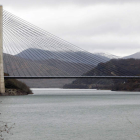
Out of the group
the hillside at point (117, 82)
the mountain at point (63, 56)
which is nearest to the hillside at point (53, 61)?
the mountain at point (63, 56)

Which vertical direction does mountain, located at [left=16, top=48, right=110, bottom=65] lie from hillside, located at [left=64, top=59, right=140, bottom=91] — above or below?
above

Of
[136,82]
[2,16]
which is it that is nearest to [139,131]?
[2,16]

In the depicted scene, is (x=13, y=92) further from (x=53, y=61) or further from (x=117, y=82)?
(x=117, y=82)

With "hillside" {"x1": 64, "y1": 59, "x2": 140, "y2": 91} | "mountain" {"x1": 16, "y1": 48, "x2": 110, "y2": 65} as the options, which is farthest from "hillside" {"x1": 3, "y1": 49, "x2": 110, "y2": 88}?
"hillside" {"x1": 64, "y1": 59, "x2": 140, "y2": 91}

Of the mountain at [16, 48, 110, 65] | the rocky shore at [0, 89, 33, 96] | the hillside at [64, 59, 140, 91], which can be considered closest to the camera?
the mountain at [16, 48, 110, 65]

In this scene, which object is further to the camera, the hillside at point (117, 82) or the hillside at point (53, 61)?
the hillside at point (117, 82)

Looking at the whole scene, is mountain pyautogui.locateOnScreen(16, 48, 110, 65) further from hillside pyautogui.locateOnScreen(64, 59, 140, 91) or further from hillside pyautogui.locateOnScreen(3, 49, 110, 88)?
hillside pyautogui.locateOnScreen(64, 59, 140, 91)

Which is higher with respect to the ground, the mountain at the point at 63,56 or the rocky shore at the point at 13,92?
the mountain at the point at 63,56

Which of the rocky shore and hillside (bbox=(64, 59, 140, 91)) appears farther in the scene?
hillside (bbox=(64, 59, 140, 91))

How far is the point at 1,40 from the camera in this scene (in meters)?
40.6

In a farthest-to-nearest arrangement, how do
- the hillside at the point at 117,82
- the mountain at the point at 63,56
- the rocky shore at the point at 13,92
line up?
the hillside at the point at 117,82
the rocky shore at the point at 13,92
the mountain at the point at 63,56

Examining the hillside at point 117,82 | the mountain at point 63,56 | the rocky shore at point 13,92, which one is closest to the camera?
the mountain at point 63,56

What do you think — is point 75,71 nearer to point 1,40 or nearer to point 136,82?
point 1,40

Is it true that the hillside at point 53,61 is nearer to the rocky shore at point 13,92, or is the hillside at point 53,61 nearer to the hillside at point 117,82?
the rocky shore at point 13,92
